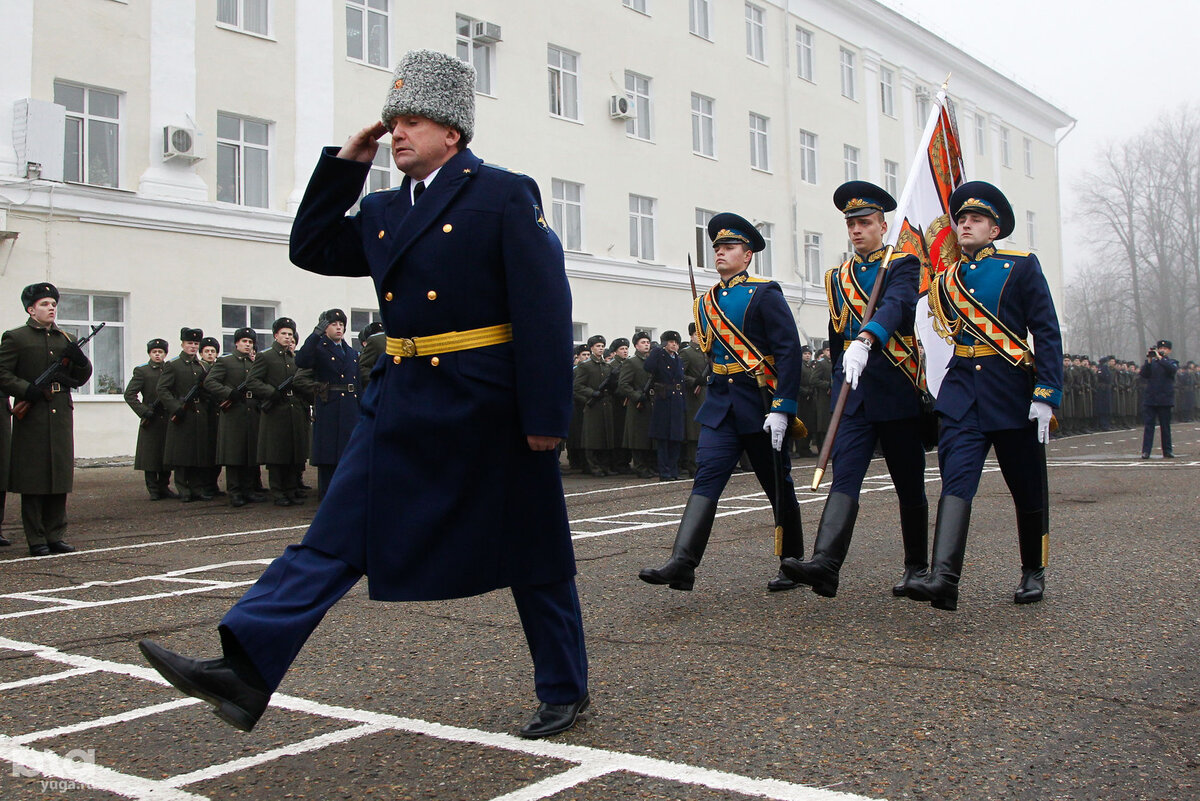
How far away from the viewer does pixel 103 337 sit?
59.8 ft

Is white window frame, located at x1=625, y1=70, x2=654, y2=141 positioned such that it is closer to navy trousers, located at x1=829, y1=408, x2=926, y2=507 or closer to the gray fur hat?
navy trousers, located at x1=829, y1=408, x2=926, y2=507

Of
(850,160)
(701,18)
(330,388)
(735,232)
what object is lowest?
(330,388)

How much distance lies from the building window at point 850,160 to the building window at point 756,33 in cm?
501

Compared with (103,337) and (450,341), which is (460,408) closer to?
(450,341)

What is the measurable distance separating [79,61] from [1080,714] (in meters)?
18.2

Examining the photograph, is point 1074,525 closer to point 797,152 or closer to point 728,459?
point 728,459

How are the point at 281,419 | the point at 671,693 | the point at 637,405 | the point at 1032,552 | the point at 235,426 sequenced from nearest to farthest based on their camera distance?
the point at 671,693, the point at 1032,552, the point at 281,419, the point at 235,426, the point at 637,405

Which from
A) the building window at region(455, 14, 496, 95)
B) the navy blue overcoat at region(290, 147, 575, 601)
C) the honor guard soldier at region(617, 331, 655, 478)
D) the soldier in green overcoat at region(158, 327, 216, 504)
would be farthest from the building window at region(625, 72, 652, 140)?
the navy blue overcoat at region(290, 147, 575, 601)

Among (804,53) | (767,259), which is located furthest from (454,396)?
(804,53)

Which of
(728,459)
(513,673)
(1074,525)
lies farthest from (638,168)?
(513,673)

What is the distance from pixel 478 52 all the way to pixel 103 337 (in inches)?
405

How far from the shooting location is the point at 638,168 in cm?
2809

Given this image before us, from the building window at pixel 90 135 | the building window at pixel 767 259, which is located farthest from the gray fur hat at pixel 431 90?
the building window at pixel 767 259

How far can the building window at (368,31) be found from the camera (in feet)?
71.8
